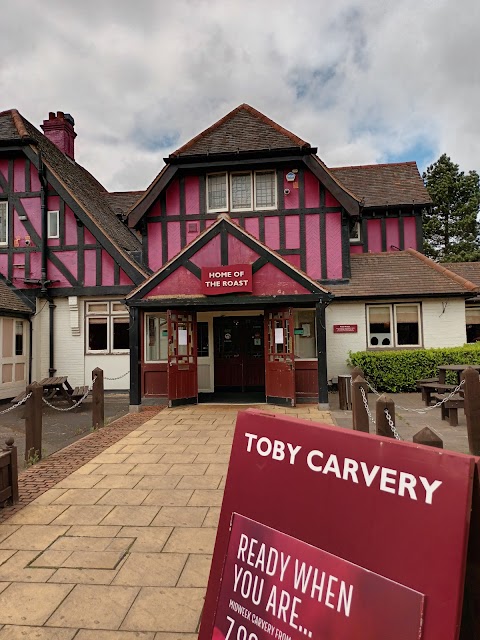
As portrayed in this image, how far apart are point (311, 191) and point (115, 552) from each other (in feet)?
39.7

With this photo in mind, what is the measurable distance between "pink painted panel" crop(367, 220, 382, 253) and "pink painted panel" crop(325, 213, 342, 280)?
4063mm

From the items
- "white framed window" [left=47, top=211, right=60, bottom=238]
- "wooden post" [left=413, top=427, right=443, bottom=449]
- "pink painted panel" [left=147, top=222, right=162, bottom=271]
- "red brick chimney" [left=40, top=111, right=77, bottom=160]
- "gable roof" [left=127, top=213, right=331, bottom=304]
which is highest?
"red brick chimney" [left=40, top=111, right=77, bottom=160]

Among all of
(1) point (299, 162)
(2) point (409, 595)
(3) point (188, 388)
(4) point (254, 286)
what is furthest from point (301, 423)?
(1) point (299, 162)

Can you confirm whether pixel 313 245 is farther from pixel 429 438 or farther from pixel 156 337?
pixel 429 438

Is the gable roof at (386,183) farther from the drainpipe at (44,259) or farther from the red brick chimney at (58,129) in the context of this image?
the red brick chimney at (58,129)

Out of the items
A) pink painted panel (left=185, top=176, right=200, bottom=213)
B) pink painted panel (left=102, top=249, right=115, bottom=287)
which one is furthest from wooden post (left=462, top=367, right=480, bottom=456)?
pink painted panel (left=102, top=249, right=115, bottom=287)

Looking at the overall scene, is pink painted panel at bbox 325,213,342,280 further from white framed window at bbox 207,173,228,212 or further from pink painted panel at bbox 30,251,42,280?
pink painted panel at bbox 30,251,42,280

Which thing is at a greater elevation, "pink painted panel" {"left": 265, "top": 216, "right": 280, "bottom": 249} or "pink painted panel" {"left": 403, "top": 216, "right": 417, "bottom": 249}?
"pink painted panel" {"left": 403, "top": 216, "right": 417, "bottom": 249}

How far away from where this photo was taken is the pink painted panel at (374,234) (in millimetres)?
17141

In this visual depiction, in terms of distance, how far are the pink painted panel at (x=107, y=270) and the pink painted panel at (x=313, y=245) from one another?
6368 mm

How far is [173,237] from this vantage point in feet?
46.1

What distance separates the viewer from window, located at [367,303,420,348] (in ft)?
45.5

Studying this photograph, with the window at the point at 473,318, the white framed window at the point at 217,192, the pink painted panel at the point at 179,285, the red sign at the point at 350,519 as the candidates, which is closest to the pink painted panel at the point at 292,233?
the white framed window at the point at 217,192

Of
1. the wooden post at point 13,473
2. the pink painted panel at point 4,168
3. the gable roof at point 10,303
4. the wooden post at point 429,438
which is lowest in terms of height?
the wooden post at point 13,473
